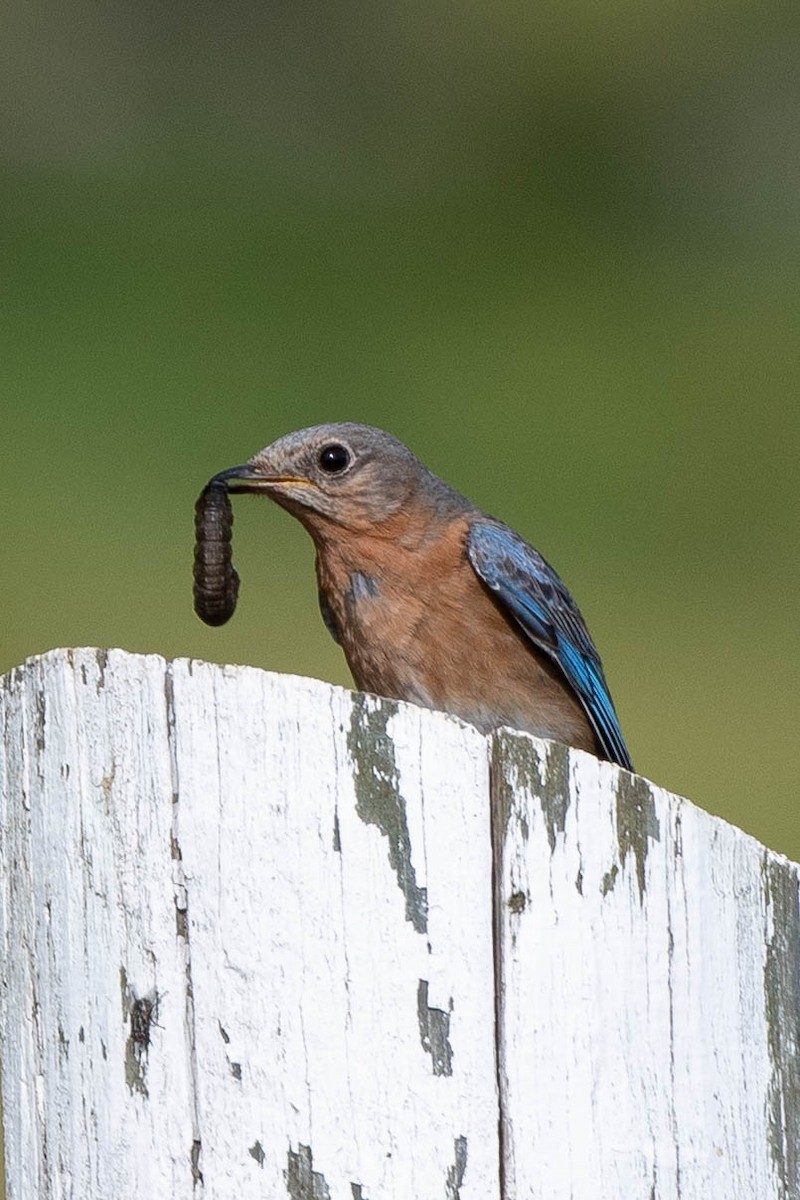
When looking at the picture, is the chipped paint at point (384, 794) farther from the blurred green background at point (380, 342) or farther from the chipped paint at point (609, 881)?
the blurred green background at point (380, 342)

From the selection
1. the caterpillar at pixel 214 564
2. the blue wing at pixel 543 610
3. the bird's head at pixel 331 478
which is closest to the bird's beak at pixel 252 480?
the bird's head at pixel 331 478

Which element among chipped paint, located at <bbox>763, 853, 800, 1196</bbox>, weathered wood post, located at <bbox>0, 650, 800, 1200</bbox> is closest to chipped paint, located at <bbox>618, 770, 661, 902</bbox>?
weathered wood post, located at <bbox>0, 650, 800, 1200</bbox>

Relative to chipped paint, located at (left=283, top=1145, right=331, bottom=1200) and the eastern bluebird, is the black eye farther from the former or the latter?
chipped paint, located at (left=283, top=1145, right=331, bottom=1200)

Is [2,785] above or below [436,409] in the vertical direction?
below

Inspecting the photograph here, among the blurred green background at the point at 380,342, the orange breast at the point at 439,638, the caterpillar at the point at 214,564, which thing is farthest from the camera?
the blurred green background at the point at 380,342

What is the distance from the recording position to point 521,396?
1169 centimetres

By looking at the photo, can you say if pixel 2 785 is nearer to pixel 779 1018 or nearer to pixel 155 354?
pixel 779 1018

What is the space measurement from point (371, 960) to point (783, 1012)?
2.34 feet

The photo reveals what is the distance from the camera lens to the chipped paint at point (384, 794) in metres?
2.64

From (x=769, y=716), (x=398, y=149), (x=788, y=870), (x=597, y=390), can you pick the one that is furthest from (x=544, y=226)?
(x=788, y=870)

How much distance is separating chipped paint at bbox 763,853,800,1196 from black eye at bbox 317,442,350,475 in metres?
2.53

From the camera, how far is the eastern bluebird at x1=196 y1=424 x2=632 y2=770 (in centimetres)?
493

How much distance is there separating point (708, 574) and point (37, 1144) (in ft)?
26.7

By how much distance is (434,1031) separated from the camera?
262 cm
